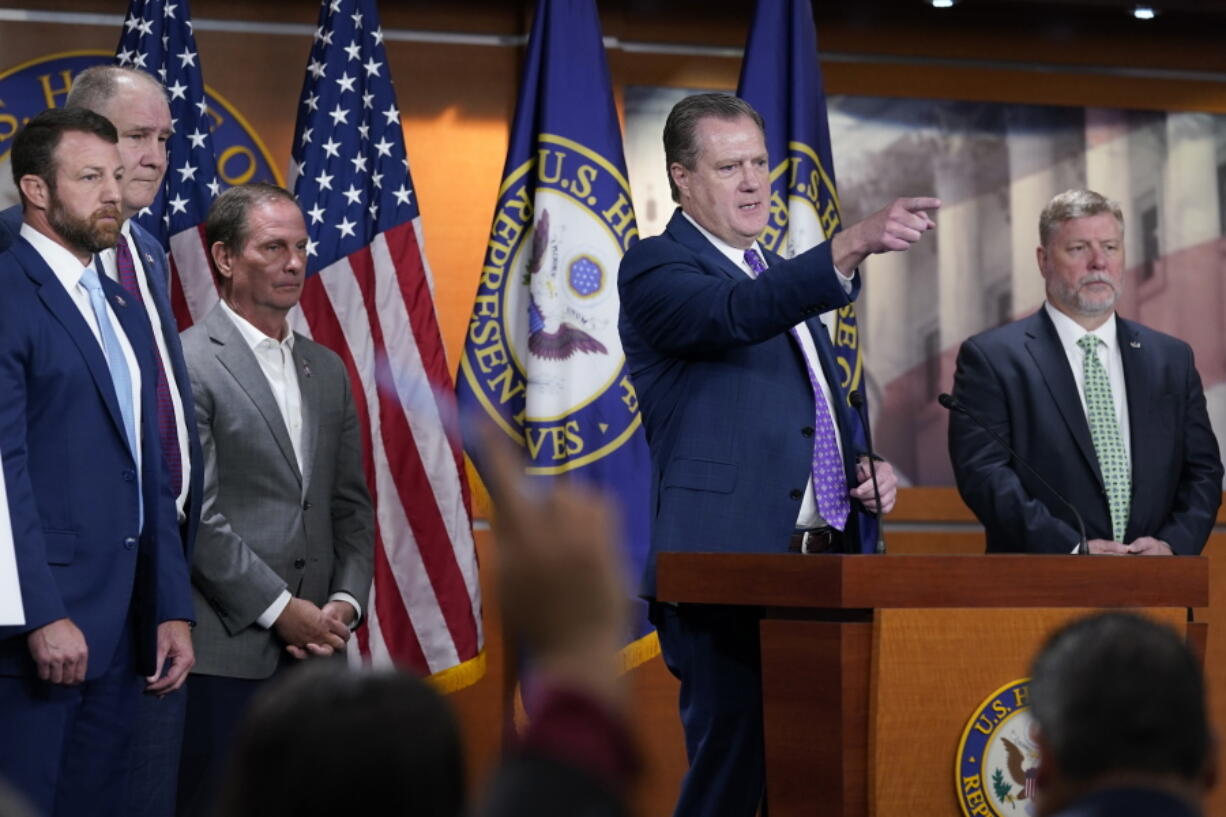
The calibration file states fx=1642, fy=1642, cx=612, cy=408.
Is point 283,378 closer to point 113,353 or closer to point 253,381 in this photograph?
point 253,381

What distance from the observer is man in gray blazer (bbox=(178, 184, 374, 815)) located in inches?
149

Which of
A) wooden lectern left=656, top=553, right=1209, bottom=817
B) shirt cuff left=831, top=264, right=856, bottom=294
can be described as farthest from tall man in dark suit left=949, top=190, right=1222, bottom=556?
wooden lectern left=656, top=553, right=1209, bottom=817

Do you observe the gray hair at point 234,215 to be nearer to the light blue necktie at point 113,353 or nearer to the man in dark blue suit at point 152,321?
the man in dark blue suit at point 152,321

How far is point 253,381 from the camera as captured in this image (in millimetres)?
3930

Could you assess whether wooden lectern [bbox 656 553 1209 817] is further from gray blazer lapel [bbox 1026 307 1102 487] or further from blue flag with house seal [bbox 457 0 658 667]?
blue flag with house seal [bbox 457 0 658 667]

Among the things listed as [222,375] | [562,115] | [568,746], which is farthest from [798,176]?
[568,746]

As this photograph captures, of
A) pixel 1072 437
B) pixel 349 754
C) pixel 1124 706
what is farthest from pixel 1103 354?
pixel 349 754

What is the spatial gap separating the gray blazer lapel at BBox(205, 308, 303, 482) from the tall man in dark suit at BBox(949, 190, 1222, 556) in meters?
1.70

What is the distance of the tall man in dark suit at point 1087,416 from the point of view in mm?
4199

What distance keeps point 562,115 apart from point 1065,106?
191 cm

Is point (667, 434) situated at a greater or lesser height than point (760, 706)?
greater

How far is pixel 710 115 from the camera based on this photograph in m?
3.50

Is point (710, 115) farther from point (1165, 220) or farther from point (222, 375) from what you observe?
point (1165, 220)

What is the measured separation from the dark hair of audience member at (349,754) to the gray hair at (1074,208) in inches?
150
